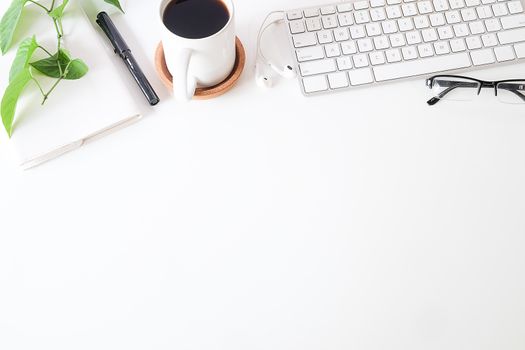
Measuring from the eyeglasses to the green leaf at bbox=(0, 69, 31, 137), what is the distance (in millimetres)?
533

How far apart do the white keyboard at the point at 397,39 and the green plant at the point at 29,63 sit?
28 centimetres

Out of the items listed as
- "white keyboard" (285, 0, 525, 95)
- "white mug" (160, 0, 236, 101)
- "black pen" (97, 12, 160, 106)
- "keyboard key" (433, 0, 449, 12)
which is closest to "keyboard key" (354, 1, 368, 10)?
"white keyboard" (285, 0, 525, 95)

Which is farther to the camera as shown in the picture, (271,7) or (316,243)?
(271,7)

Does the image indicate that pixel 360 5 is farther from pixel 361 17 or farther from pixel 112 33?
pixel 112 33

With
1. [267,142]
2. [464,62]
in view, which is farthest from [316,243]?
[464,62]

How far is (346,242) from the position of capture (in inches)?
25.2

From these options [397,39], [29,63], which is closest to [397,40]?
[397,39]

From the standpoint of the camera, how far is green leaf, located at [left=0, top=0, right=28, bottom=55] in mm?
662

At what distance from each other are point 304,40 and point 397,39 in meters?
0.13

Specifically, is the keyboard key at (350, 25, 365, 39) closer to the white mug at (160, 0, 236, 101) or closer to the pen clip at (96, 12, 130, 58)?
the white mug at (160, 0, 236, 101)

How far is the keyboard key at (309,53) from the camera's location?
71 centimetres

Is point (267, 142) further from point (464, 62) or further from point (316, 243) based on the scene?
point (464, 62)

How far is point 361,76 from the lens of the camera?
708mm

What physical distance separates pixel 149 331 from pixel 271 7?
0.48 metres
